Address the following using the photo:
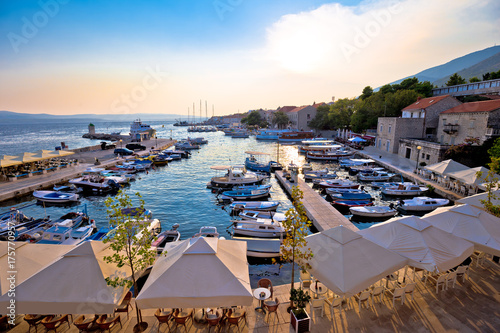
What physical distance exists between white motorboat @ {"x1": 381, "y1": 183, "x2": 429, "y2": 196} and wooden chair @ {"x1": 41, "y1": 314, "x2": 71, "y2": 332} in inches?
1125

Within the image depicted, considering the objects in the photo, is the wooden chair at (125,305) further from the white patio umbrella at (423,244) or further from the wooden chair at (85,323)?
the white patio umbrella at (423,244)

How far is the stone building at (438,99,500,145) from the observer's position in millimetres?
29170

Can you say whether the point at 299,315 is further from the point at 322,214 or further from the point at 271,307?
the point at 322,214

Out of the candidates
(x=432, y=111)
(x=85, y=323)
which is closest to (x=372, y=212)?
(x=85, y=323)

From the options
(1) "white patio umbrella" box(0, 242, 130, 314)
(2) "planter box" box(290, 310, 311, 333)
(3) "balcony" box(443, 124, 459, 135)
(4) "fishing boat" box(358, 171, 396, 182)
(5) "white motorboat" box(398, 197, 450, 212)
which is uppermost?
(3) "balcony" box(443, 124, 459, 135)

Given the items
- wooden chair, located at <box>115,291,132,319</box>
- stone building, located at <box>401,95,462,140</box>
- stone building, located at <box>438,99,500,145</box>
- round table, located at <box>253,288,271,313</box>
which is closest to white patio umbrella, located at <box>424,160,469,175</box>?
stone building, located at <box>438,99,500,145</box>

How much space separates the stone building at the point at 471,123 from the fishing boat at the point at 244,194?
1053 inches

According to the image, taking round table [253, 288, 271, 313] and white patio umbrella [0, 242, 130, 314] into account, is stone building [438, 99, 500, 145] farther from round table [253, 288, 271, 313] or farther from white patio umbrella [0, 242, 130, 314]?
white patio umbrella [0, 242, 130, 314]

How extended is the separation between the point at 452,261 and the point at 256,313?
7.21 m

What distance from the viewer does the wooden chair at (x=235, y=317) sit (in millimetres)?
7559

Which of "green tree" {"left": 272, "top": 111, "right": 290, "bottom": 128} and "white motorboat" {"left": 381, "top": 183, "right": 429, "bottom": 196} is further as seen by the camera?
"green tree" {"left": 272, "top": 111, "right": 290, "bottom": 128}

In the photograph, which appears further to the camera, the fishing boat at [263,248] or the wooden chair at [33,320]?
the fishing boat at [263,248]

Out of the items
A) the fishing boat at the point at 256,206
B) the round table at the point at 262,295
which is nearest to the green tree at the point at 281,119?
the fishing boat at the point at 256,206

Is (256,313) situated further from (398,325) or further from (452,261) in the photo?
(452,261)
